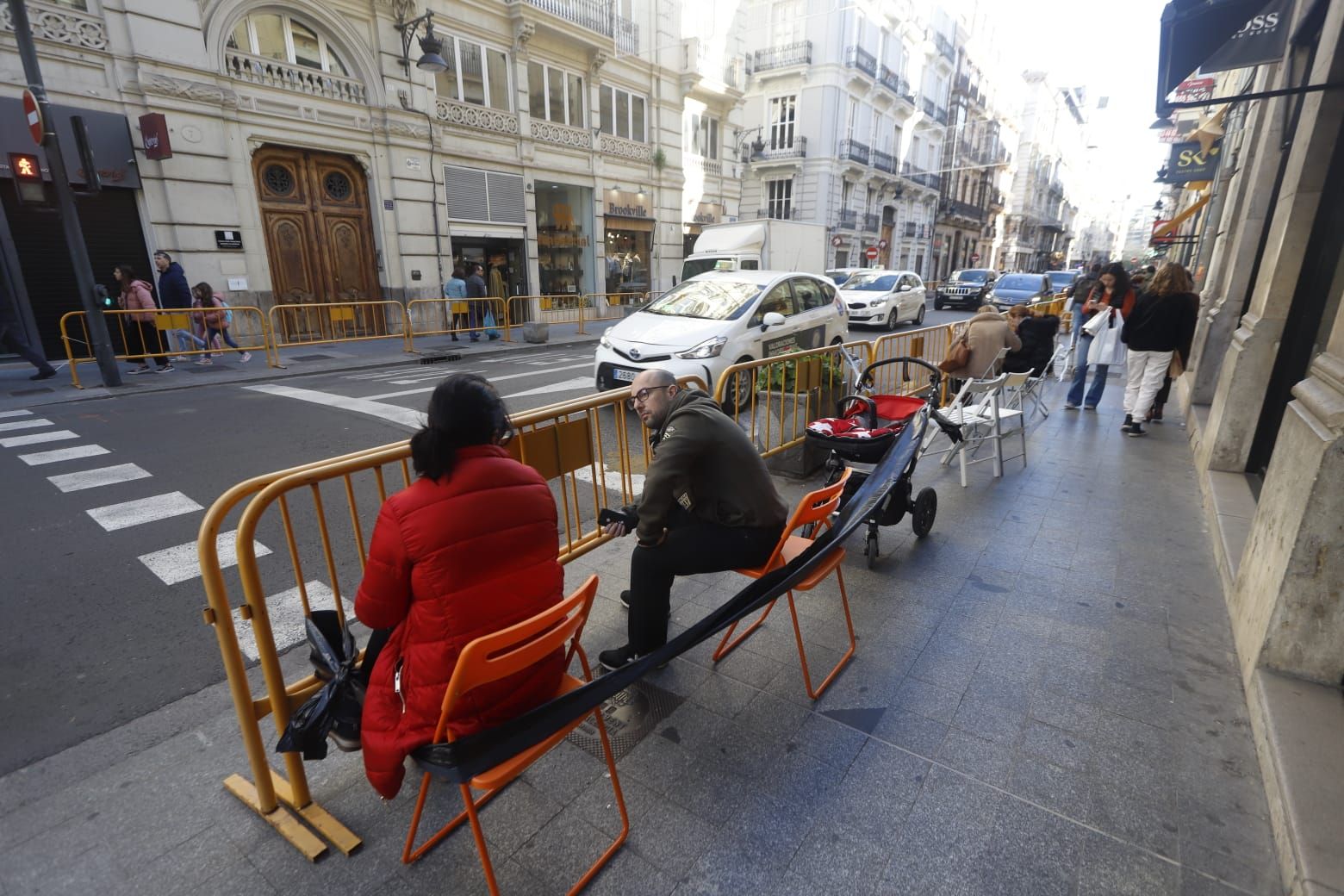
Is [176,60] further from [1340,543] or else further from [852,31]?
[852,31]

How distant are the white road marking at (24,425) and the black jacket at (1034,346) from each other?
11.5 metres

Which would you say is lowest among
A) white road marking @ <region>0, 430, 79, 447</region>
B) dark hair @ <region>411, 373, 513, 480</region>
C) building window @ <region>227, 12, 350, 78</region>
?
white road marking @ <region>0, 430, 79, 447</region>

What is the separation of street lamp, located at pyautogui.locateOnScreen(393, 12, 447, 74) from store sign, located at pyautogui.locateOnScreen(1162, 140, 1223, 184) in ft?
55.2

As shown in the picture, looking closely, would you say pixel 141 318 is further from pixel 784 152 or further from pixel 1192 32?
pixel 784 152

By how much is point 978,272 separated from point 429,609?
3040 cm

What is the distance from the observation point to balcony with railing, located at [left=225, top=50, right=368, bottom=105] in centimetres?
1326

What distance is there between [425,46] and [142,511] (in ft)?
41.9

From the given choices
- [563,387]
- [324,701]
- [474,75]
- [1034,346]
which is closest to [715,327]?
[563,387]

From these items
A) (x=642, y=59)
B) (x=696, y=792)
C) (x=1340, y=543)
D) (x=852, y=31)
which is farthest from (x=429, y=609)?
(x=852, y=31)

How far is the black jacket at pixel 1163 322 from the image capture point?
22.2 feet

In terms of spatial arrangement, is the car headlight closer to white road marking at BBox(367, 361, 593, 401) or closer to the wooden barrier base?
white road marking at BBox(367, 361, 593, 401)

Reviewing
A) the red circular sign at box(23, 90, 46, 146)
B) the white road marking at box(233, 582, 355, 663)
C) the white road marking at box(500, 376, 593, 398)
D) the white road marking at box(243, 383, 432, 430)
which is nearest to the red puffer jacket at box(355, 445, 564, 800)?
the white road marking at box(233, 582, 355, 663)

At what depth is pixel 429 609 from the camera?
189cm

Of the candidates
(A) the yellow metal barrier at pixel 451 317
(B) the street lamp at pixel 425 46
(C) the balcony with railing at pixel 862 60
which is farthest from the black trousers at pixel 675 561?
(C) the balcony with railing at pixel 862 60
